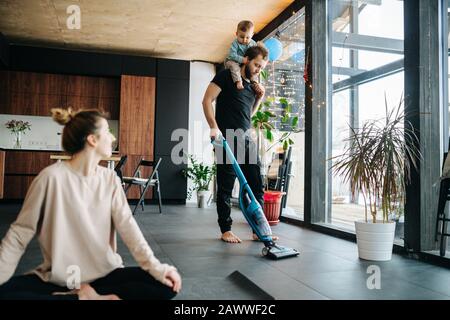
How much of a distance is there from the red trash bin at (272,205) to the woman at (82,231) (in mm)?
3070

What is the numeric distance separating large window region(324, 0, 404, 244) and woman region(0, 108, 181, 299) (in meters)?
2.07

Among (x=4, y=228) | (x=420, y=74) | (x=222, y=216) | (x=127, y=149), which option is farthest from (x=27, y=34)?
(x=420, y=74)

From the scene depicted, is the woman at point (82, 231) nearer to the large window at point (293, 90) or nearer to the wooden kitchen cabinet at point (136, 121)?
the large window at point (293, 90)

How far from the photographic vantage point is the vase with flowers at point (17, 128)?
7.17 meters

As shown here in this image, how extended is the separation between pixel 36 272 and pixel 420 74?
271 centimetres

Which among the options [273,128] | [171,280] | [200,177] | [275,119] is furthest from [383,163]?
[200,177]

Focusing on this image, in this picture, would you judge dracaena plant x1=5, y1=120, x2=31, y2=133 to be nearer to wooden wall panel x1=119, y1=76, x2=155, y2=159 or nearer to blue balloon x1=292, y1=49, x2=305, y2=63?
wooden wall panel x1=119, y1=76, x2=155, y2=159

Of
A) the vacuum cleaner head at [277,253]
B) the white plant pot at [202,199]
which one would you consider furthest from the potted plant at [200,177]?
the vacuum cleaner head at [277,253]

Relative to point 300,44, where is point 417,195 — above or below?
below

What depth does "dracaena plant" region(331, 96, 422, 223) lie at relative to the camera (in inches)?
107

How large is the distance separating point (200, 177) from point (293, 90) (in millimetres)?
2655

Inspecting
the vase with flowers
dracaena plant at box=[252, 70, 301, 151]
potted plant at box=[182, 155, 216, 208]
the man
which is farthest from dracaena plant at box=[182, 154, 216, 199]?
the man
